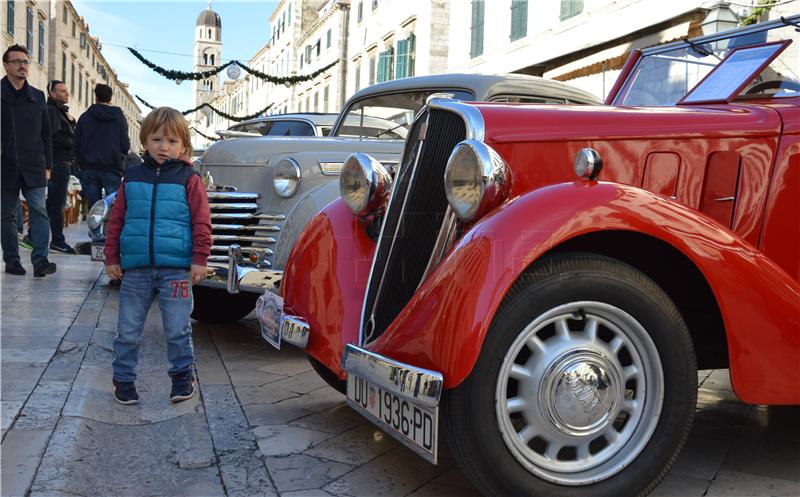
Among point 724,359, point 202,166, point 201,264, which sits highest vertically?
point 202,166

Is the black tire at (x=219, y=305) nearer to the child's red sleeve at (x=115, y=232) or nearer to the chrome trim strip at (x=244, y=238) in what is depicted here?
the chrome trim strip at (x=244, y=238)

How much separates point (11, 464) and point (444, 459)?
1.44m

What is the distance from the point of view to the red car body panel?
2248 mm

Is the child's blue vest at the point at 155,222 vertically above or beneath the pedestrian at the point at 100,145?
beneath

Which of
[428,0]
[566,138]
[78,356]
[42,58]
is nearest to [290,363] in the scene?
[78,356]

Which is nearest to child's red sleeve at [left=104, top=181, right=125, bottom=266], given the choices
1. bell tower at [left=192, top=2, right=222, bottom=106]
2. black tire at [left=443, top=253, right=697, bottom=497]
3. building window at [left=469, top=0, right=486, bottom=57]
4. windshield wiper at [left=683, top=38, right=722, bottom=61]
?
black tire at [left=443, top=253, right=697, bottom=497]

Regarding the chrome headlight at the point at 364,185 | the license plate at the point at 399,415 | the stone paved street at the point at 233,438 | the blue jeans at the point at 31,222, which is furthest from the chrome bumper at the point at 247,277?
the blue jeans at the point at 31,222

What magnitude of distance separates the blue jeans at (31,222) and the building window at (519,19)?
12252 millimetres

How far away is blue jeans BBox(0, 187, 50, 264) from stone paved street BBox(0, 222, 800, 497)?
218 cm

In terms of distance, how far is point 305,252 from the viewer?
3.23 meters

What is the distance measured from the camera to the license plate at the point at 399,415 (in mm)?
2186

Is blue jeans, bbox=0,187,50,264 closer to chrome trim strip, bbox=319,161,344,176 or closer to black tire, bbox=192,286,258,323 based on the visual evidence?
black tire, bbox=192,286,258,323

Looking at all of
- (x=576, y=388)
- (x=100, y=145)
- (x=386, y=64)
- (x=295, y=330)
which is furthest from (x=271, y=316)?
(x=386, y=64)

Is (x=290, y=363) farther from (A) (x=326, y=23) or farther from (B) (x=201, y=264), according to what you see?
(A) (x=326, y=23)
